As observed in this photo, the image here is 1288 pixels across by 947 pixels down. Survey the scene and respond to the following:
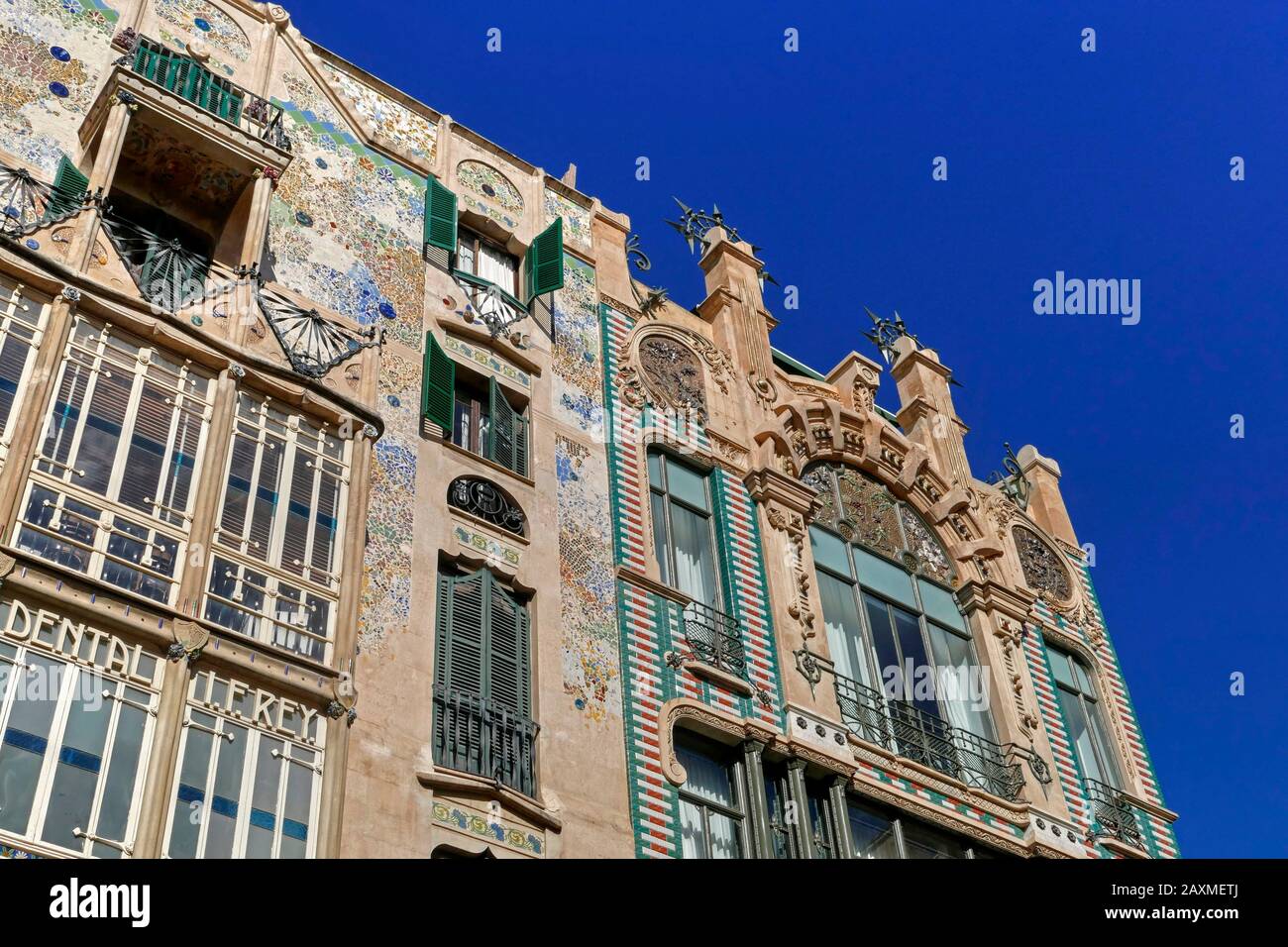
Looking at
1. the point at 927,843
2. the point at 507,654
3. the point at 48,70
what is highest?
the point at 48,70

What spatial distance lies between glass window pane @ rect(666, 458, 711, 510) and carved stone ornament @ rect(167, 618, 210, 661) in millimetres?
8860

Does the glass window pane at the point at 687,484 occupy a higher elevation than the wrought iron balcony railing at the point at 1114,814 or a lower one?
higher

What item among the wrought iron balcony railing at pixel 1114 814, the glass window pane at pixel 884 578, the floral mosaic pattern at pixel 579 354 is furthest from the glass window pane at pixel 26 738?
the wrought iron balcony railing at pixel 1114 814

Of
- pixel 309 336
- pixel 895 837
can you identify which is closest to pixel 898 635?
pixel 895 837

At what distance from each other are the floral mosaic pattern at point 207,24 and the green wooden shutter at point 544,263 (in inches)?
182

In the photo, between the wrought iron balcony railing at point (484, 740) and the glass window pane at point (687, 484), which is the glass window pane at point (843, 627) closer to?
the glass window pane at point (687, 484)

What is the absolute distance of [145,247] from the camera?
17250 millimetres

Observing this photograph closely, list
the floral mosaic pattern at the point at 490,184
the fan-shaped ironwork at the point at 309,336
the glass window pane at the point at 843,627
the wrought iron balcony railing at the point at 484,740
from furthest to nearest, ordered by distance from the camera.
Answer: the floral mosaic pattern at the point at 490,184 → the glass window pane at the point at 843,627 → the fan-shaped ironwork at the point at 309,336 → the wrought iron balcony railing at the point at 484,740

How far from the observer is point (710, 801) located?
18219 millimetres

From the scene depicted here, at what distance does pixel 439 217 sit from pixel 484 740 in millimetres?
8381

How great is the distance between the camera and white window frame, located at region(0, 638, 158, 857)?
39.0 feet

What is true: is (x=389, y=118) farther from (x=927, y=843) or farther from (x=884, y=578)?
(x=927, y=843)

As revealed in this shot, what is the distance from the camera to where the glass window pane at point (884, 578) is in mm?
22969

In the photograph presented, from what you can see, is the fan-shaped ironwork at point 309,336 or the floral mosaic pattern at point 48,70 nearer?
the fan-shaped ironwork at point 309,336
